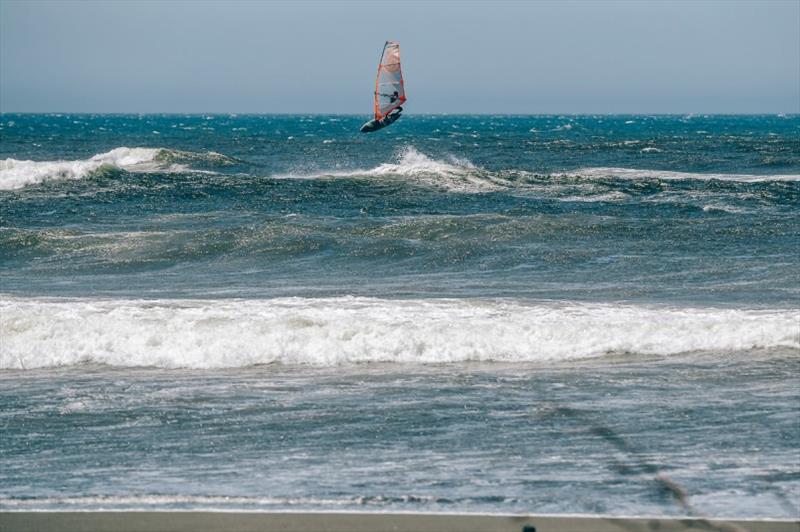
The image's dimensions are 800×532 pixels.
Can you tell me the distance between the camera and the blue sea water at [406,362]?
8.47 m

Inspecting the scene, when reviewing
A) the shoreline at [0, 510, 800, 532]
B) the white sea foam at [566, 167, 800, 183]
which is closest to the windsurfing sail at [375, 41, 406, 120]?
the white sea foam at [566, 167, 800, 183]

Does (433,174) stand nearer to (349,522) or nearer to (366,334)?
(366,334)

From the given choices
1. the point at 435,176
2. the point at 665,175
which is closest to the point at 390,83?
the point at 435,176

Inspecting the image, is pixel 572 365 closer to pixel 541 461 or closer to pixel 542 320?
pixel 542 320

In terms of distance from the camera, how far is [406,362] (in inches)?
514

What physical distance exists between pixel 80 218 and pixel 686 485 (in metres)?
24.3

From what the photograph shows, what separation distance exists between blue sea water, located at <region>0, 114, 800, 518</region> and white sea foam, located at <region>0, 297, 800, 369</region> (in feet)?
0.14

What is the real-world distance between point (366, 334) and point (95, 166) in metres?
32.1

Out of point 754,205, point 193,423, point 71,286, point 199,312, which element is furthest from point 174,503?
point 754,205

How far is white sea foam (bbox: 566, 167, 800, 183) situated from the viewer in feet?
129

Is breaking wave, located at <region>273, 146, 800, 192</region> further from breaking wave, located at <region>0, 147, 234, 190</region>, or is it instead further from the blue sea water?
the blue sea water

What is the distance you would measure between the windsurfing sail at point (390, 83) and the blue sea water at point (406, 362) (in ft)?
14.1

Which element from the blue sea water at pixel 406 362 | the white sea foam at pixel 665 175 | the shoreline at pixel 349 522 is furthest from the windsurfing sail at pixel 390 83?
the shoreline at pixel 349 522

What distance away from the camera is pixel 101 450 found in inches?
372
